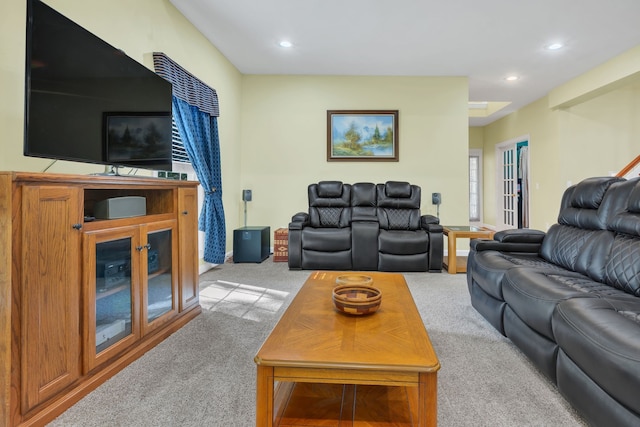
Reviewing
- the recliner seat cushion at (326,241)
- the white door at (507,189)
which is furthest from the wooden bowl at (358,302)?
the white door at (507,189)

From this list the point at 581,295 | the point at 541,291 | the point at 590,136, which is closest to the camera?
the point at 581,295

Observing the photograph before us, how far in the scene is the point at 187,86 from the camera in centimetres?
348

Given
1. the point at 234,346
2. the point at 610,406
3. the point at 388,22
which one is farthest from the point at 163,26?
the point at 610,406

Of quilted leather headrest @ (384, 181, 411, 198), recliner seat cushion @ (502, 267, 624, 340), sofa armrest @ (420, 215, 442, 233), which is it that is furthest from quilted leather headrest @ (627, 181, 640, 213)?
quilted leather headrest @ (384, 181, 411, 198)

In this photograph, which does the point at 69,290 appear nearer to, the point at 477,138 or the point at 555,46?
the point at 555,46

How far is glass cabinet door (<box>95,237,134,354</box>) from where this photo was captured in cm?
174

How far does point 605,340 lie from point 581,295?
45cm

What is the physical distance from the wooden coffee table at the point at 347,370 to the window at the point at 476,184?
8620mm

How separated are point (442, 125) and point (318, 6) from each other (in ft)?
9.33

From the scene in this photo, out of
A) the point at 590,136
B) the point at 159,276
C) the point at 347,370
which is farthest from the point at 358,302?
the point at 590,136

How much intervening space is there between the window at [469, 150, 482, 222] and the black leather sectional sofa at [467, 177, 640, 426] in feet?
22.5

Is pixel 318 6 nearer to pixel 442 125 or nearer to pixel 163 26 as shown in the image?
pixel 163 26

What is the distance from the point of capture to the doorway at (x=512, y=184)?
7.16 meters

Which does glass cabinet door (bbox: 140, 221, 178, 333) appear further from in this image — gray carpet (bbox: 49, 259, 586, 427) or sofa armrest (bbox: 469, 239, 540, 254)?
sofa armrest (bbox: 469, 239, 540, 254)
